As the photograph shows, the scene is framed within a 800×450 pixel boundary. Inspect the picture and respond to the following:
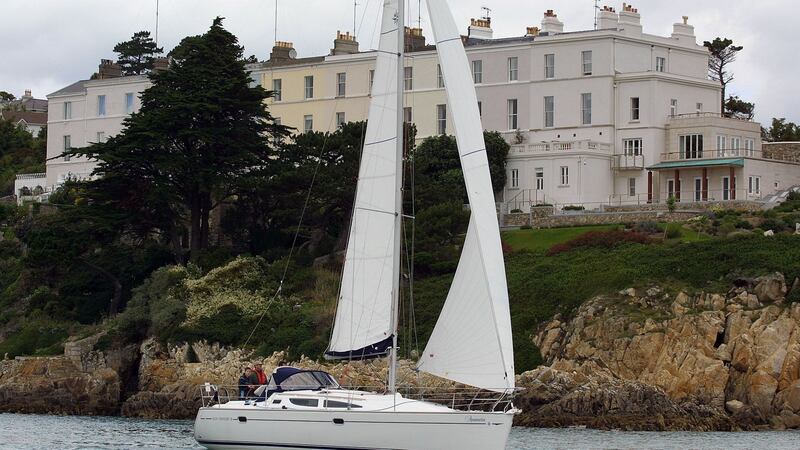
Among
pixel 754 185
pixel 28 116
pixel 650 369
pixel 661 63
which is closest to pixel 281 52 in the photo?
pixel 661 63

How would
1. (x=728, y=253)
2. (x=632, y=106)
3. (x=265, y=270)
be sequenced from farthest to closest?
(x=632, y=106) → (x=265, y=270) → (x=728, y=253)

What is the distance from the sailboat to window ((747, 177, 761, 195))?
36.2 m

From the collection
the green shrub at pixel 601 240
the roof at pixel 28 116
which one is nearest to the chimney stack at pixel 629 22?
the green shrub at pixel 601 240

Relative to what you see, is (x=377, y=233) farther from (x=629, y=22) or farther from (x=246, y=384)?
(x=629, y=22)

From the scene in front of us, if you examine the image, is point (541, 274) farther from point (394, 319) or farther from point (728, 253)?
point (394, 319)

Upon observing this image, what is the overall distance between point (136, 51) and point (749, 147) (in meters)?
55.2

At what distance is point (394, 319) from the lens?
38.5m

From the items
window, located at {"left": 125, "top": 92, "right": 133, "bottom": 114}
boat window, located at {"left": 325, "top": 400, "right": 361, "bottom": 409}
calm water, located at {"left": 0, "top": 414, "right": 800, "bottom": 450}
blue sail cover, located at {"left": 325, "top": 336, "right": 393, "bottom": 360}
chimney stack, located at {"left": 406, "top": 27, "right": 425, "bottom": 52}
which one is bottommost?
calm water, located at {"left": 0, "top": 414, "right": 800, "bottom": 450}

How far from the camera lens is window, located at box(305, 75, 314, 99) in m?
84.2

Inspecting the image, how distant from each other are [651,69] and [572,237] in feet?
42.2

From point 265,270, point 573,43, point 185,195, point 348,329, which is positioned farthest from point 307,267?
point 348,329

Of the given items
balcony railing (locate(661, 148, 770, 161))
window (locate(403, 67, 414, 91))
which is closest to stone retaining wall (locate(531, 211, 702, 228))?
balcony railing (locate(661, 148, 770, 161))

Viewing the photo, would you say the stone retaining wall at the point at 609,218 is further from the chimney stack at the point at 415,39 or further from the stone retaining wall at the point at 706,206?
the chimney stack at the point at 415,39

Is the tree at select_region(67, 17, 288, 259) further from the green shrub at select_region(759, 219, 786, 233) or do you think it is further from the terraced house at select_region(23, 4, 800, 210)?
the green shrub at select_region(759, 219, 786, 233)
